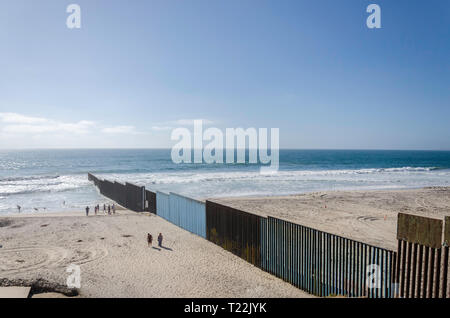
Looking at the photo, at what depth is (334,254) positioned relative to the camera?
31.1 ft

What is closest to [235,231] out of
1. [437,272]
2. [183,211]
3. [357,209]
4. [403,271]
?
[183,211]

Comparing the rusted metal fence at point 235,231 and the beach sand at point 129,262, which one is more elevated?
the rusted metal fence at point 235,231

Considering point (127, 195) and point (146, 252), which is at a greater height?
point (127, 195)

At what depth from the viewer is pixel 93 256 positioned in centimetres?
1390

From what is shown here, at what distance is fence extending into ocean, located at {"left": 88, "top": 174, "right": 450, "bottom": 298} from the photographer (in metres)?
7.25

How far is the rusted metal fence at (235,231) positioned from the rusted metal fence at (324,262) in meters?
0.48

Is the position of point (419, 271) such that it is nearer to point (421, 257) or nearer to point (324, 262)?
point (421, 257)

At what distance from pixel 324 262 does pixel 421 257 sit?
9.87 ft

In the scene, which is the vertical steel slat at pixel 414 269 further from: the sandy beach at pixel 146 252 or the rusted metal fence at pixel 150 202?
the rusted metal fence at pixel 150 202

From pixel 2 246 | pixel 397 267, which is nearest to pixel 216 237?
pixel 397 267

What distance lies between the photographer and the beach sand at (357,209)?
18609mm

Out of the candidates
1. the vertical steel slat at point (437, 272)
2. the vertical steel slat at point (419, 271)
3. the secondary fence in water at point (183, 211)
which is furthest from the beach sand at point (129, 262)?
the vertical steel slat at point (437, 272)
